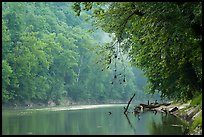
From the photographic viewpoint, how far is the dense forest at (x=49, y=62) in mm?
65375

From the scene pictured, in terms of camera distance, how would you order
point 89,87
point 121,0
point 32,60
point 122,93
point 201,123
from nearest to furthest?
point 201,123
point 121,0
point 32,60
point 89,87
point 122,93

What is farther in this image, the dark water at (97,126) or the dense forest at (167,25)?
the dark water at (97,126)

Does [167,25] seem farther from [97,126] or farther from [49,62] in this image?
[49,62]

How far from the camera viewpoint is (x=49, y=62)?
241 ft

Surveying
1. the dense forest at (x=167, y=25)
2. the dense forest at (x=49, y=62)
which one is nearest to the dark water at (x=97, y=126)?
the dense forest at (x=167, y=25)

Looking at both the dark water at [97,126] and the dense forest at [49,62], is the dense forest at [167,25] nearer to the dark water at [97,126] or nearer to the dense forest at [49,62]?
the dark water at [97,126]

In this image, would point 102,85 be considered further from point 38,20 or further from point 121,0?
point 121,0

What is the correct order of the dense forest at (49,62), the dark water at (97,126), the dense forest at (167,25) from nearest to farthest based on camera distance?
the dense forest at (167,25) → the dark water at (97,126) → the dense forest at (49,62)

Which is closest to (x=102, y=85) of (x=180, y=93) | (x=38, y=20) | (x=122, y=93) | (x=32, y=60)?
(x=122, y=93)

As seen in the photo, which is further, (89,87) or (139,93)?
(139,93)

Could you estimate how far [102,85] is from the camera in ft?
327

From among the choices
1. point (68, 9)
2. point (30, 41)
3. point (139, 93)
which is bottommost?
point (139, 93)

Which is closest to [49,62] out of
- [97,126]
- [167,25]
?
[97,126]

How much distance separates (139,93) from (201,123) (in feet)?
354
